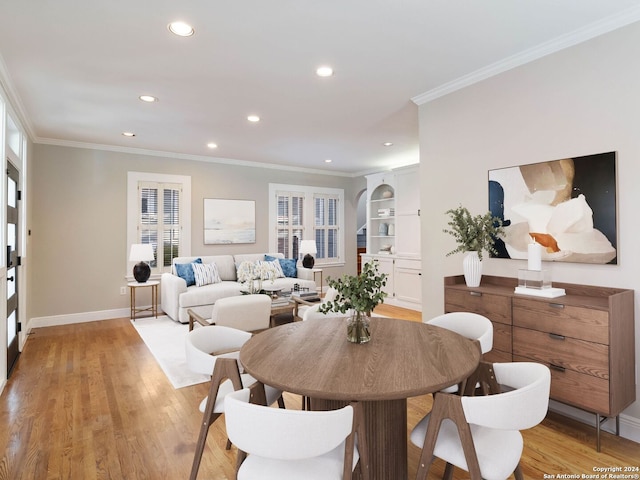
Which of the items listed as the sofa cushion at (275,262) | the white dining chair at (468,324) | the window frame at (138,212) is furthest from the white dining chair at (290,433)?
the window frame at (138,212)

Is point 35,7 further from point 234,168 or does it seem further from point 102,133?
point 234,168

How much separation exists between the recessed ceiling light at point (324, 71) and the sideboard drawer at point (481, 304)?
2.06m

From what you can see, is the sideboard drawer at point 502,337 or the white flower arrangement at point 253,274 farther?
the white flower arrangement at point 253,274

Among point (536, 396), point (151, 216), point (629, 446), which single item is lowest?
point (629, 446)

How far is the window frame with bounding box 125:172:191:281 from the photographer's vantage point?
588 centimetres

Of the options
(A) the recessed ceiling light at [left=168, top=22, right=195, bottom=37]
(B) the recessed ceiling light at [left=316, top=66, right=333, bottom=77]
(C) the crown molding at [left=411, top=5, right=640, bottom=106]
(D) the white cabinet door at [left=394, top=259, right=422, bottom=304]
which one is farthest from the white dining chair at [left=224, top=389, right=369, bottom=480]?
(D) the white cabinet door at [left=394, top=259, right=422, bottom=304]

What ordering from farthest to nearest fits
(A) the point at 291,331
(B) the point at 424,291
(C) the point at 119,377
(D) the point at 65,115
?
(D) the point at 65,115 < (B) the point at 424,291 < (C) the point at 119,377 < (A) the point at 291,331

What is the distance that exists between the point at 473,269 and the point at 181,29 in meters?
2.75

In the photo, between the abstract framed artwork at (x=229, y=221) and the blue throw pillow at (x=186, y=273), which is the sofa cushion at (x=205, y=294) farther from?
the abstract framed artwork at (x=229, y=221)

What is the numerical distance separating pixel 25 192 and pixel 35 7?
3.19 m

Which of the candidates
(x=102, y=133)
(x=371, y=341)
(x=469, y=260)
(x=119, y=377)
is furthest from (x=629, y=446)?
(x=102, y=133)

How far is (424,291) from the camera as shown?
3721mm

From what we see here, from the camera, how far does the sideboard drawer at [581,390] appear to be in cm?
215

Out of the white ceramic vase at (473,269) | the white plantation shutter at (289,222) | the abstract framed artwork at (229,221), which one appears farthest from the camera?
the white plantation shutter at (289,222)
